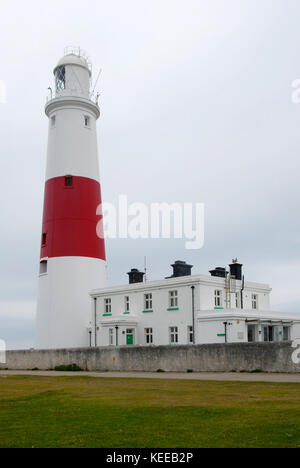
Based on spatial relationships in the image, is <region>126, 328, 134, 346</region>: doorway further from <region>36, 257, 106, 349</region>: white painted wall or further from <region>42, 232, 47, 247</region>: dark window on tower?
<region>42, 232, 47, 247</region>: dark window on tower

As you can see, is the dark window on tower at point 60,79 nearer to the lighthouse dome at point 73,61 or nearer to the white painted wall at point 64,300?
the lighthouse dome at point 73,61

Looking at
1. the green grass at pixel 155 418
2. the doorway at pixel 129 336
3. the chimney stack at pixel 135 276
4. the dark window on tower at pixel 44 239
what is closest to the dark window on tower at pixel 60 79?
the dark window on tower at pixel 44 239

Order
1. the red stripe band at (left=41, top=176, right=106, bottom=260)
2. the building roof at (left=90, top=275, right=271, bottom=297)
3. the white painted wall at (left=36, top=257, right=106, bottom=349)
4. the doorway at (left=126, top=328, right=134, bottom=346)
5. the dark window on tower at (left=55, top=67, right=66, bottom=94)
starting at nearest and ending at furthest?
the building roof at (left=90, top=275, right=271, bottom=297)
the red stripe band at (left=41, top=176, right=106, bottom=260)
the doorway at (left=126, top=328, right=134, bottom=346)
the white painted wall at (left=36, top=257, right=106, bottom=349)
the dark window on tower at (left=55, top=67, right=66, bottom=94)

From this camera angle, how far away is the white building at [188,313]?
2777 cm

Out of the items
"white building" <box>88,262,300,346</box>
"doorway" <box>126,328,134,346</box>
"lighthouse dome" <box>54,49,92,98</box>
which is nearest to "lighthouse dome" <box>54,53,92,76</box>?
"lighthouse dome" <box>54,49,92,98</box>

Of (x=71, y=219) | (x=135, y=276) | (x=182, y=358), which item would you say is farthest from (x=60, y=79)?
(x=182, y=358)

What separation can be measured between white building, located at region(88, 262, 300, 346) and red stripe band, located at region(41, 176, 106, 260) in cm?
326

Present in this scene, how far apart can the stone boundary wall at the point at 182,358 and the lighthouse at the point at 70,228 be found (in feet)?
15.7

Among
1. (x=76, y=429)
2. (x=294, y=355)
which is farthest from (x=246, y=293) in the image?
(x=76, y=429)

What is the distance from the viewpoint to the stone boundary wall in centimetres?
1892

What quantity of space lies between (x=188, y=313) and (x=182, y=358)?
767 centimetres

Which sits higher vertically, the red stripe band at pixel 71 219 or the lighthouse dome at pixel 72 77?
the lighthouse dome at pixel 72 77
